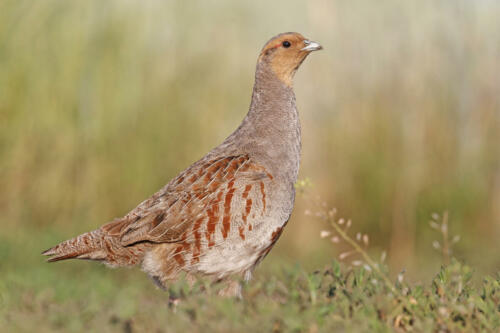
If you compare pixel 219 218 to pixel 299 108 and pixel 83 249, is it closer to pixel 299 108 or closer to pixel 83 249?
pixel 83 249

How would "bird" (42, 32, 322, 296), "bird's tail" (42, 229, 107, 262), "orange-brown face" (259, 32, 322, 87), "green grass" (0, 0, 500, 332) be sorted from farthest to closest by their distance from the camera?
"green grass" (0, 0, 500, 332)
"orange-brown face" (259, 32, 322, 87)
"bird's tail" (42, 229, 107, 262)
"bird" (42, 32, 322, 296)

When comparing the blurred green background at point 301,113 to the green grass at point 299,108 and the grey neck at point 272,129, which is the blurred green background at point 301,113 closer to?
the green grass at point 299,108

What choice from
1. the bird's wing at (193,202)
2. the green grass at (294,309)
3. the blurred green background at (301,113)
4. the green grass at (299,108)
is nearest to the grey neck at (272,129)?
the bird's wing at (193,202)

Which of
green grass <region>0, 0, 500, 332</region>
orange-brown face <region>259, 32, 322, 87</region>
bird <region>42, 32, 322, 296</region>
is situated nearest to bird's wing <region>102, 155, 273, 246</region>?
bird <region>42, 32, 322, 296</region>

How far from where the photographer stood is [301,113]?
708 centimetres

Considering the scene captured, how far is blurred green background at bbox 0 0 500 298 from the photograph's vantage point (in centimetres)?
678

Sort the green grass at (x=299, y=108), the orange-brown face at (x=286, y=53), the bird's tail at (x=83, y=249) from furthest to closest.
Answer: the green grass at (x=299, y=108) → the orange-brown face at (x=286, y=53) → the bird's tail at (x=83, y=249)

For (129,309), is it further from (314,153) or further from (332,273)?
(314,153)

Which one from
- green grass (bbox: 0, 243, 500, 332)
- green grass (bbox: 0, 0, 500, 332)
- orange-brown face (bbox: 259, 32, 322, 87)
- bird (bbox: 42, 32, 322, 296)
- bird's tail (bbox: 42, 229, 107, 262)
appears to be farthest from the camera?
green grass (bbox: 0, 0, 500, 332)

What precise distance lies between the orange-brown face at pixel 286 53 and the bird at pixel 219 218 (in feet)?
1.07

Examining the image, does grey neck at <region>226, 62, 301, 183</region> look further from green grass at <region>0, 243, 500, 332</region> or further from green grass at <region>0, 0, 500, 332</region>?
green grass at <region>0, 0, 500, 332</region>

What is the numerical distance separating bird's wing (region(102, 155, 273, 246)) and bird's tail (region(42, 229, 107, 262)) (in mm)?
89

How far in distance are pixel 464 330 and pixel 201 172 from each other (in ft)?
5.90

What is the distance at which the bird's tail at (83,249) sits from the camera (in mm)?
3965
